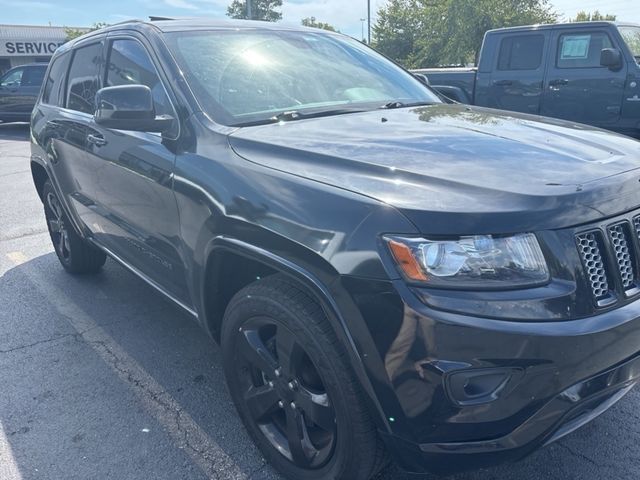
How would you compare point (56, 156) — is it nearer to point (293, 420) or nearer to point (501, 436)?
point (293, 420)

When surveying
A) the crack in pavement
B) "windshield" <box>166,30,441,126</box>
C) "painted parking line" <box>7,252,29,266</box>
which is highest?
"windshield" <box>166,30,441,126</box>

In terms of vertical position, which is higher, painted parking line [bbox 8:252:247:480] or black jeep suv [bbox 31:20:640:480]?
black jeep suv [bbox 31:20:640:480]

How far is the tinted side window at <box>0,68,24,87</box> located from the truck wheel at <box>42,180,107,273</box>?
12.7 m

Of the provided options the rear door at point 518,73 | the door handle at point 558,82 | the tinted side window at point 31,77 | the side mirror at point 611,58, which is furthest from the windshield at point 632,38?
the tinted side window at point 31,77

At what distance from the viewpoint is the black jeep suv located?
67.4 inches

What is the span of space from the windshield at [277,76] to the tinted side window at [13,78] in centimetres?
1475

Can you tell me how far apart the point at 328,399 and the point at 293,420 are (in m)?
0.33

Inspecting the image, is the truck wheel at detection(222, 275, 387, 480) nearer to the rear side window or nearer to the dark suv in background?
the rear side window

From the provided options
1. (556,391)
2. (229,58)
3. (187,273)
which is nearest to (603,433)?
(556,391)

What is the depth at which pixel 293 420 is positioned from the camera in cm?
229

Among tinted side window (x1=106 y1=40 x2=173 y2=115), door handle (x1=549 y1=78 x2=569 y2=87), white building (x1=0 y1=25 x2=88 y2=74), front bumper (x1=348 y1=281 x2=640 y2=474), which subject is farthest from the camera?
white building (x1=0 y1=25 x2=88 y2=74)

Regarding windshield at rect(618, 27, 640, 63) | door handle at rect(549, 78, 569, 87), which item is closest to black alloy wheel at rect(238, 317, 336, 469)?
door handle at rect(549, 78, 569, 87)

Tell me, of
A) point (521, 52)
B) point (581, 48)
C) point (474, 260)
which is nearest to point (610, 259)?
point (474, 260)

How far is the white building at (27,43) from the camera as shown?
A: 1460 inches
